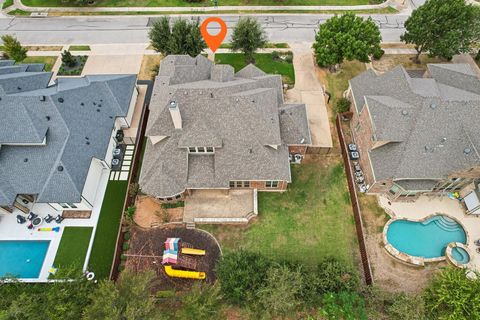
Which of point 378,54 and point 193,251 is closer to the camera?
point 193,251

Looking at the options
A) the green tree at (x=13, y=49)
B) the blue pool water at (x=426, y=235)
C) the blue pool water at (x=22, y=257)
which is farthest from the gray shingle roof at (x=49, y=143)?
the blue pool water at (x=426, y=235)

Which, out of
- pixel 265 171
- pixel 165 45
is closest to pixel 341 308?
pixel 265 171

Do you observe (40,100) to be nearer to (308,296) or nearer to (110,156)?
(110,156)

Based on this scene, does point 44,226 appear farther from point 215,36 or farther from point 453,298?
point 453,298

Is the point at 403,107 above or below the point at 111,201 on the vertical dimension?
above

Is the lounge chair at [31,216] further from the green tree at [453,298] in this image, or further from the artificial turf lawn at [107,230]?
the green tree at [453,298]

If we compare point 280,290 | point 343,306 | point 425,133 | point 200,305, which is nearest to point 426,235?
point 425,133
